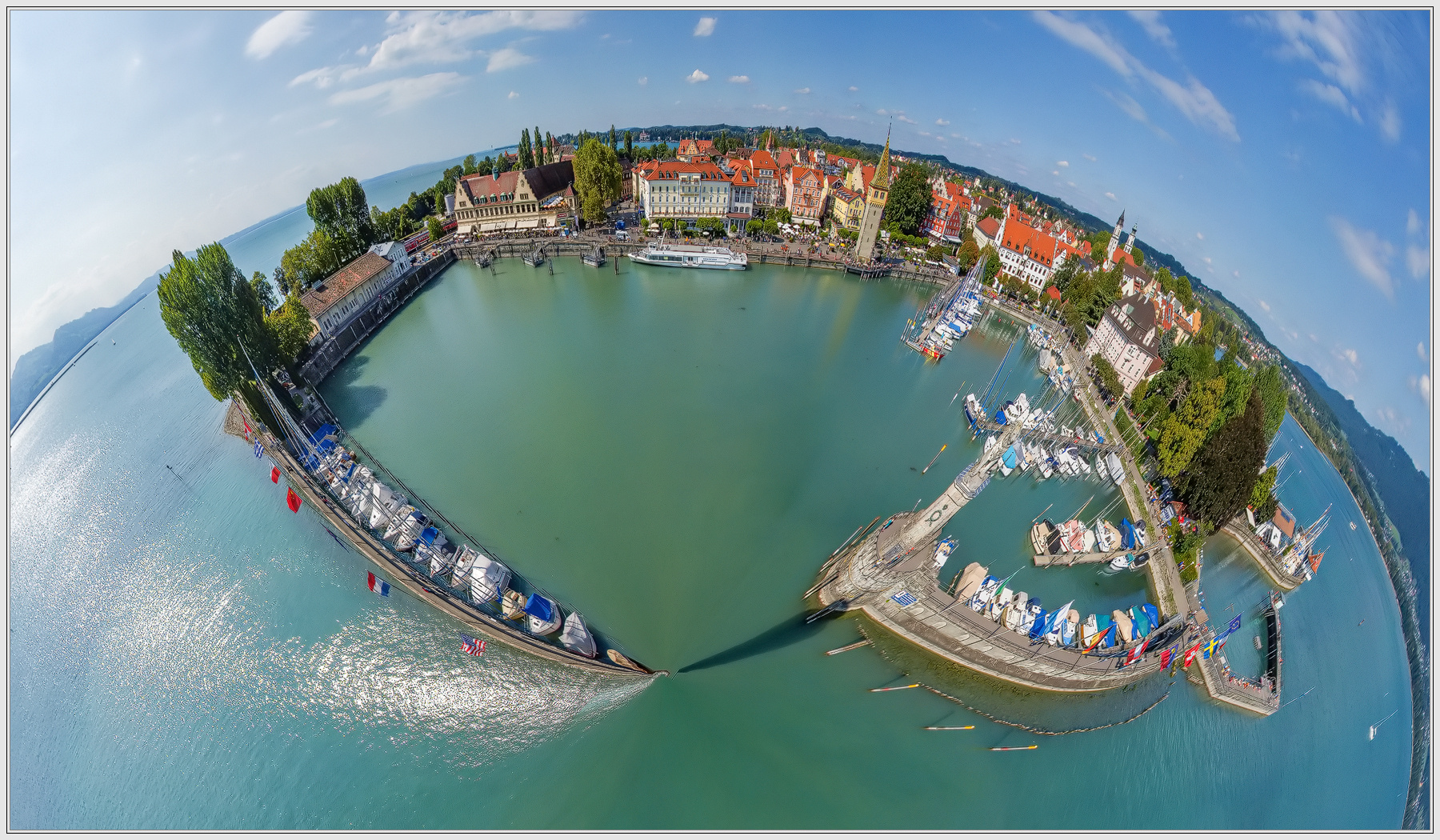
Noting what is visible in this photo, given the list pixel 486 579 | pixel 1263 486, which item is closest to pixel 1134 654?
pixel 1263 486

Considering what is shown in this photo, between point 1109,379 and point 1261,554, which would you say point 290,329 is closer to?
point 1109,379

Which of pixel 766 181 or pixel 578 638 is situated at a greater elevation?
pixel 766 181

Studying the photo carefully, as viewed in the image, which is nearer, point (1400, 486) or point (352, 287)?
point (1400, 486)

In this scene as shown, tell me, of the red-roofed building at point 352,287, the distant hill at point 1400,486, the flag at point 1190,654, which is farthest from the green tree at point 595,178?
the distant hill at point 1400,486

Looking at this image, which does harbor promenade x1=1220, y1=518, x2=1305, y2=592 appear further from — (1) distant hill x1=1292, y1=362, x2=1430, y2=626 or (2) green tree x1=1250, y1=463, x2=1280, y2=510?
(1) distant hill x1=1292, y1=362, x2=1430, y2=626

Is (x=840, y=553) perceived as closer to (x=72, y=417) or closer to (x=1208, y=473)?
(x=1208, y=473)

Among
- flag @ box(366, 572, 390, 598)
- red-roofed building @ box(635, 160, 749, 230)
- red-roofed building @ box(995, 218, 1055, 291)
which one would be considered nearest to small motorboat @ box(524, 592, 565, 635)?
flag @ box(366, 572, 390, 598)

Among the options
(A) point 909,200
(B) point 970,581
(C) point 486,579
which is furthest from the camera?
(A) point 909,200
